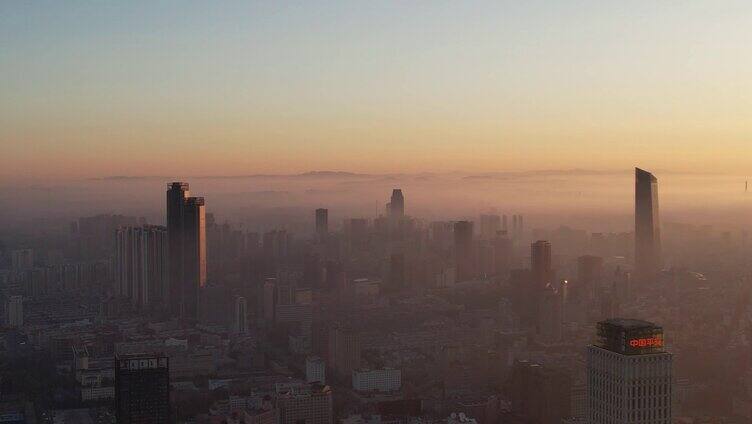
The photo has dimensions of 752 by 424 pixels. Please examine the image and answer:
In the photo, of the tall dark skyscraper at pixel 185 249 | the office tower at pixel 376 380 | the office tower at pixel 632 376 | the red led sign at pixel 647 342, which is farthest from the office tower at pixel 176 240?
the red led sign at pixel 647 342

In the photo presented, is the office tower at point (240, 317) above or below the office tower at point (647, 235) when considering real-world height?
below

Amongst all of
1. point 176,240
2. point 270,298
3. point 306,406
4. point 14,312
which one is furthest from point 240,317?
point 306,406

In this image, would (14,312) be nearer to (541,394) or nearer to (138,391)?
(138,391)

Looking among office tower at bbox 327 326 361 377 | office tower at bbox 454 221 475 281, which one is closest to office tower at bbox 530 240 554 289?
office tower at bbox 454 221 475 281

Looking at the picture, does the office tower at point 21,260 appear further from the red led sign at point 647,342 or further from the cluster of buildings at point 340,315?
the red led sign at point 647,342

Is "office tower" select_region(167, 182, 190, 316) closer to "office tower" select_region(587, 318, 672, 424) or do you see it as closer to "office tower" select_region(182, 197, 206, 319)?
"office tower" select_region(182, 197, 206, 319)

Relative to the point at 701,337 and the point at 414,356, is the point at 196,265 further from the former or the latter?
the point at 701,337

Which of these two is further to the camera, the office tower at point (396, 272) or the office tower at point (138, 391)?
the office tower at point (396, 272)
